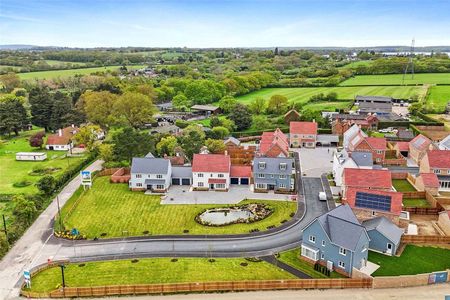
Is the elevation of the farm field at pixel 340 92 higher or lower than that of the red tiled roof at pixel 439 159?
higher

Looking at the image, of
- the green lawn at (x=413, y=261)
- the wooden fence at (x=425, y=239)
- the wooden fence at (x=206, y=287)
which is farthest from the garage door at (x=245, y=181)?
the wooden fence at (x=206, y=287)

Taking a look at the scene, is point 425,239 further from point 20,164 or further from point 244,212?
point 20,164

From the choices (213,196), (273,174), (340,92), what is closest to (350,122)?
(273,174)

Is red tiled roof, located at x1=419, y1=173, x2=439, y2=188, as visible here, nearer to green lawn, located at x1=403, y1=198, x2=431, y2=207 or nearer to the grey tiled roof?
green lawn, located at x1=403, y1=198, x2=431, y2=207

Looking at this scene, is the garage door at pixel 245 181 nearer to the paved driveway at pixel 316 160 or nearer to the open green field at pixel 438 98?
the paved driveway at pixel 316 160

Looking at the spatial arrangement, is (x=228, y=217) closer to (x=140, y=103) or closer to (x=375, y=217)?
(x=375, y=217)

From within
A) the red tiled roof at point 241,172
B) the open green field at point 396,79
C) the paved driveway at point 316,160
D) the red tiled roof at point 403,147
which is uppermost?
the open green field at point 396,79

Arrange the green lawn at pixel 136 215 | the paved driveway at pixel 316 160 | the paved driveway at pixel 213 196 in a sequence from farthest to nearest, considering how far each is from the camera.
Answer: the paved driveway at pixel 316 160, the paved driveway at pixel 213 196, the green lawn at pixel 136 215
